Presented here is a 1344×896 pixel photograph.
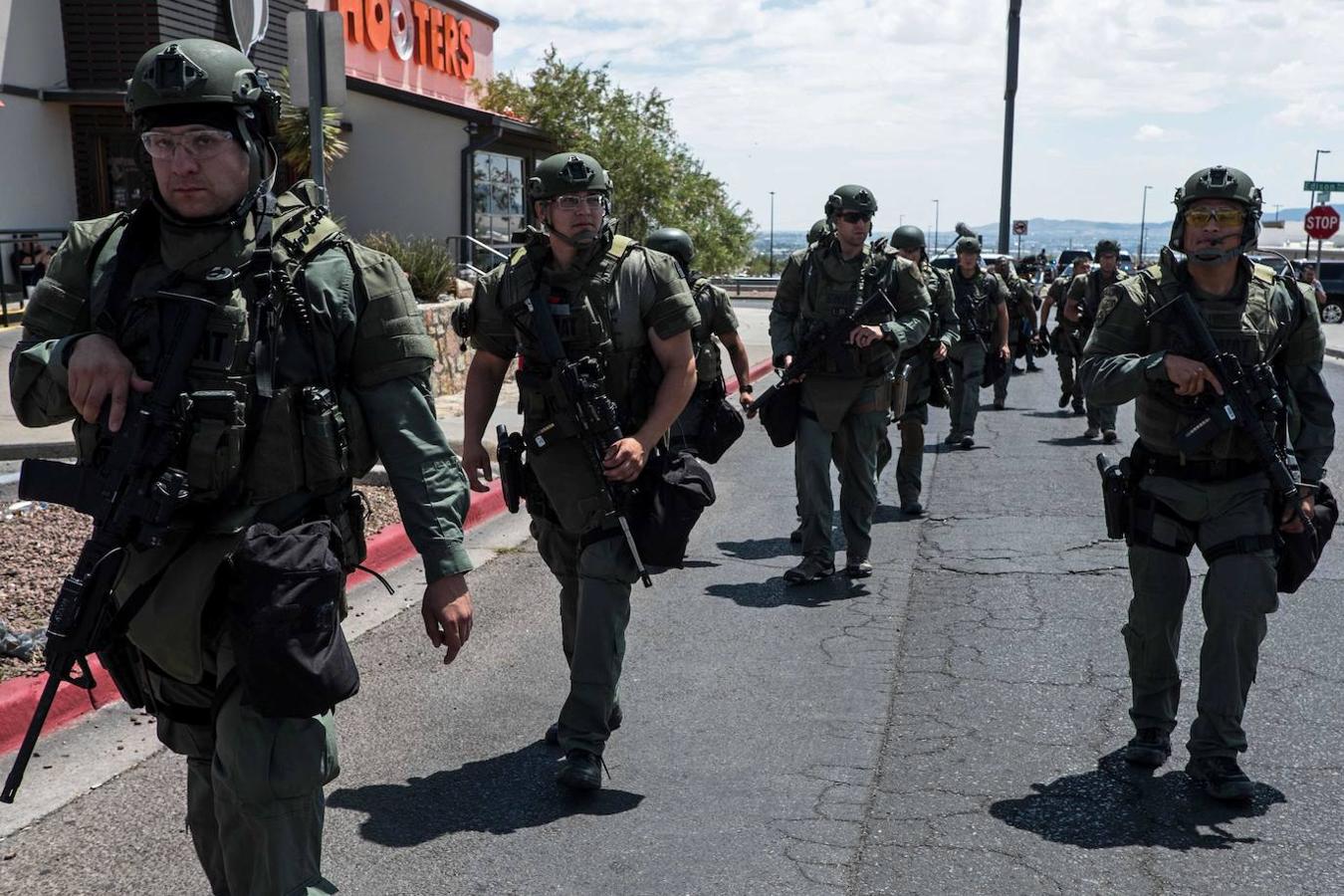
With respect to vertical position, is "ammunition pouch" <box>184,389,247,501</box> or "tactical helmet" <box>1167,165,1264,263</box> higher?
"tactical helmet" <box>1167,165,1264,263</box>

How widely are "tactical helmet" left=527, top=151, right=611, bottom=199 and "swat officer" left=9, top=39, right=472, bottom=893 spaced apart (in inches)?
56.0

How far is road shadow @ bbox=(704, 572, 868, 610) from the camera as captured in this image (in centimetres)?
671

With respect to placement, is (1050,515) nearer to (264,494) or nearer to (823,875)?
(823,875)

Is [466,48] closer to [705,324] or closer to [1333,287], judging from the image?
[1333,287]

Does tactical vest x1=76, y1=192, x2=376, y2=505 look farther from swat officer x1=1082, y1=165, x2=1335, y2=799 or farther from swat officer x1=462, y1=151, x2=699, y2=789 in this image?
swat officer x1=1082, y1=165, x2=1335, y2=799

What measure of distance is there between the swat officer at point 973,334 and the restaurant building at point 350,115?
6.52m

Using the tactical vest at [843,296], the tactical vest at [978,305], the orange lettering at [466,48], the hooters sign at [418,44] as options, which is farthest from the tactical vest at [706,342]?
the orange lettering at [466,48]

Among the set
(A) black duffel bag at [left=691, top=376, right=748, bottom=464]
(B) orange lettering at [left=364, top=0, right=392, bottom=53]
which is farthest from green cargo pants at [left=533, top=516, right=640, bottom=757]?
(B) orange lettering at [left=364, top=0, right=392, bottom=53]

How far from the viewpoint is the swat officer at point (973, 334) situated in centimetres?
1231

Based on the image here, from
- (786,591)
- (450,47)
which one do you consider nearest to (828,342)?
(786,591)

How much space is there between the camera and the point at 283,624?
8.84ft

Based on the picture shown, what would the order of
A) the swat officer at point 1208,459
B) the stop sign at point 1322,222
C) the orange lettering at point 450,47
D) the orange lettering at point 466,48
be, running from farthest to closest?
the stop sign at point 1322,222, the orange lettering at point 466,48, the orange lettering at point 450,47, the swat officer at point 1208,459

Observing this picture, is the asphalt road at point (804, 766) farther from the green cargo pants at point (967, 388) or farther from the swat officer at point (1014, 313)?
the swat officer at point (1014, 313)

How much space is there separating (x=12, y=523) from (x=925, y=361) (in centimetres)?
571
